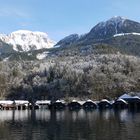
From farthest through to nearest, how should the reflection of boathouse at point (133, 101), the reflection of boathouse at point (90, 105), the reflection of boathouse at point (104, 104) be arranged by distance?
1. the reflection of boathouse at point (90, 105)
2. the reflection of boathouse at point (104, 104)
3. the reflection of boathouse at point (133, 101)

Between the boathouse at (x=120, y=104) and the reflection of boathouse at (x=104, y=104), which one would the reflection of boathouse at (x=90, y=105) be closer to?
the reflection of boathouse at (x=104, y=104)

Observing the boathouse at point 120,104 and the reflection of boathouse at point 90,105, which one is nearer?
the boathouse at point 120,104

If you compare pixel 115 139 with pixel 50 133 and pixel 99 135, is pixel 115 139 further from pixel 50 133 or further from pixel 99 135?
pixel 50 133

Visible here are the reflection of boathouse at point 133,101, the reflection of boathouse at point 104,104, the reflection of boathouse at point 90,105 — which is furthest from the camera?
the reflection of boathouse at point 90,105

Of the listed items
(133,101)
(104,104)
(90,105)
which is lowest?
(90,105)

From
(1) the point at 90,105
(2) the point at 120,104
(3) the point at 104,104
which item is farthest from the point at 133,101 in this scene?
(1) the point at 90,105

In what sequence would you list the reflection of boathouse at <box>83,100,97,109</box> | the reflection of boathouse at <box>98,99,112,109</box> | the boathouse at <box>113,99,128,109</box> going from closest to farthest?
the boathouse at <box>113,99,128,109</box>
the reflection of boathouse at <box>98,99,112,109</box>
the reflection of boathouse at <box>83,100,97,109</box>

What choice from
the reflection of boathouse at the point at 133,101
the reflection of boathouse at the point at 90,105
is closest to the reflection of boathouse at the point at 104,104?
the reflection of boathouse at the point at 90,105

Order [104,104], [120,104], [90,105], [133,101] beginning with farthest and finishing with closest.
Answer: [90,105] → [104,104] → [133,101] → [120,104]

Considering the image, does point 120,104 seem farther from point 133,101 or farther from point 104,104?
point 104,104

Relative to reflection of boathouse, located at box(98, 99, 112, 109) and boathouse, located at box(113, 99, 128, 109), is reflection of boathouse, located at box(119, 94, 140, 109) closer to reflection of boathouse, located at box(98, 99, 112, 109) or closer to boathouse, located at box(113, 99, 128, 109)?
boathouse, located at box(113, 99, 128, 109)

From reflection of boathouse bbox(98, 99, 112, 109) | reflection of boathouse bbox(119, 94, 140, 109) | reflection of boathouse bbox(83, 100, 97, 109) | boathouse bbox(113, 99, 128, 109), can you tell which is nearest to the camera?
reflection of boathouse bbox(119, 94, 140, 109)

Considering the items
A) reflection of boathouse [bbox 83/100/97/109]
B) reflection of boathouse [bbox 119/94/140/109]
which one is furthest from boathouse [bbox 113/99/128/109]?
reflection of boathouse [bbox 83/100/97/109]

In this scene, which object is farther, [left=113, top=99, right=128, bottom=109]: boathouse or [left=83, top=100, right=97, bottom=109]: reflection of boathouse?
[left=83, top=100, right=97, bottom=109]: reflection of boathouse
